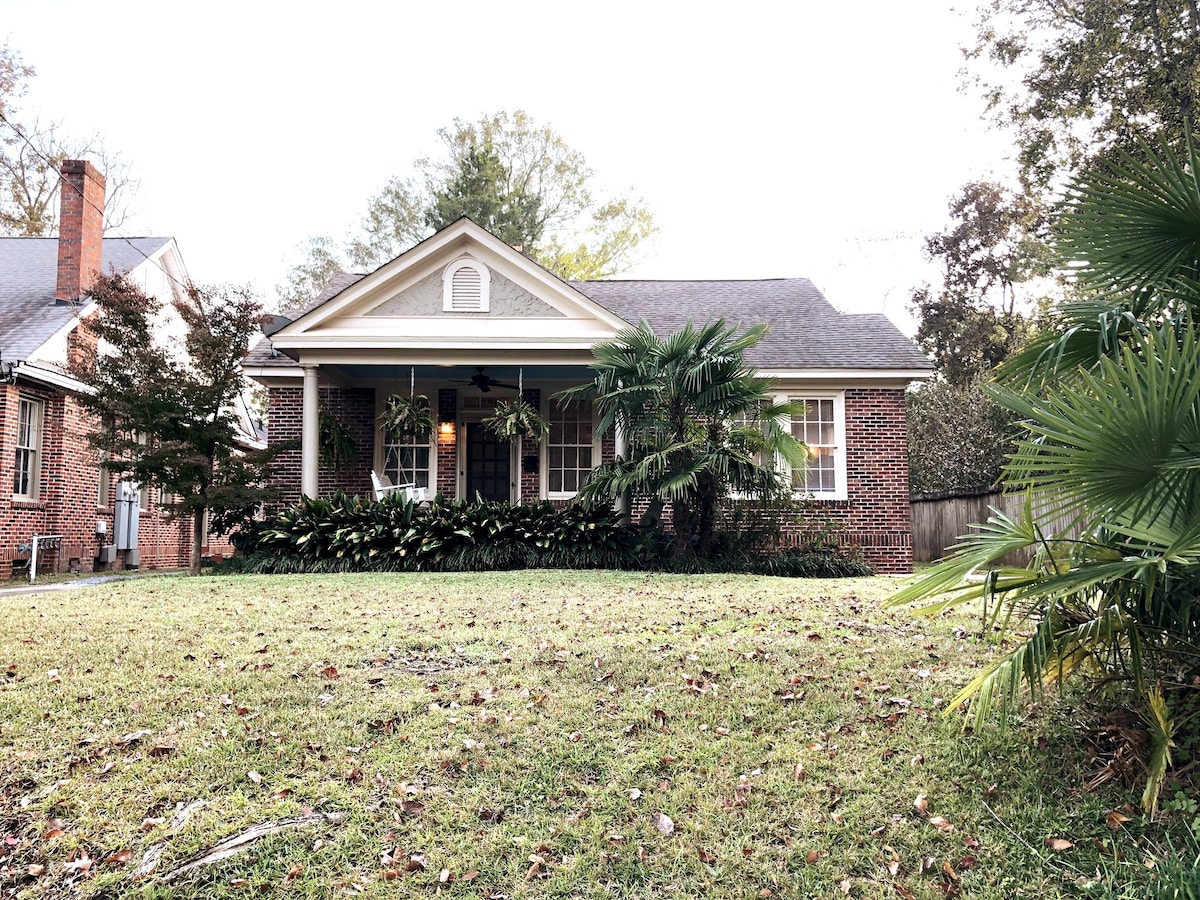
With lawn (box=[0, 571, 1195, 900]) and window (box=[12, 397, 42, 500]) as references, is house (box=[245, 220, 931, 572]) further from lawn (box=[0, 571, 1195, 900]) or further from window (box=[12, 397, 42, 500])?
lawn (box=[0, 571, 1195, 900])

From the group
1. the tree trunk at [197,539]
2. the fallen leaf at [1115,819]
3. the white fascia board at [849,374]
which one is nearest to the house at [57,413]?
the tree trunk at [197,539]

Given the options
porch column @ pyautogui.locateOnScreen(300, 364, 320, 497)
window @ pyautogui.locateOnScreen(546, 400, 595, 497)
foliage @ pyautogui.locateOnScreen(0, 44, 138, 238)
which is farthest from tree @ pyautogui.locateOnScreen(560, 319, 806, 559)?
foliage @ pyautogui.locateOnScreen(0, 44, 138, 238)

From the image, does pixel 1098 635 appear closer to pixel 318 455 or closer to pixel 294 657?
pixel 294 657

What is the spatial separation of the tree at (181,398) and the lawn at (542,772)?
5646 millimetres

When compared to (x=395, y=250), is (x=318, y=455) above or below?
below

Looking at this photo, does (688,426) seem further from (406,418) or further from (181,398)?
(181,398)

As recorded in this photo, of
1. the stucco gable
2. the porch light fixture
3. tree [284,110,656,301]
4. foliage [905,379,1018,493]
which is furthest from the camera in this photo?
tree [284,110,656,301]

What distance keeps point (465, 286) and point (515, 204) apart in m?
19.2

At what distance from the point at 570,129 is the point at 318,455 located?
2264 centimetres

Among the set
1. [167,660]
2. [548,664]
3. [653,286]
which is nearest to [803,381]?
[653,286]

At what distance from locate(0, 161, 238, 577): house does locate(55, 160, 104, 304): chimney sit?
0.06 feet

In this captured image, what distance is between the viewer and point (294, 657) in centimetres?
613

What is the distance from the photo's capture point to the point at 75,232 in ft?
52.2

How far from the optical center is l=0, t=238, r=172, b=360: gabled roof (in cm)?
1443
